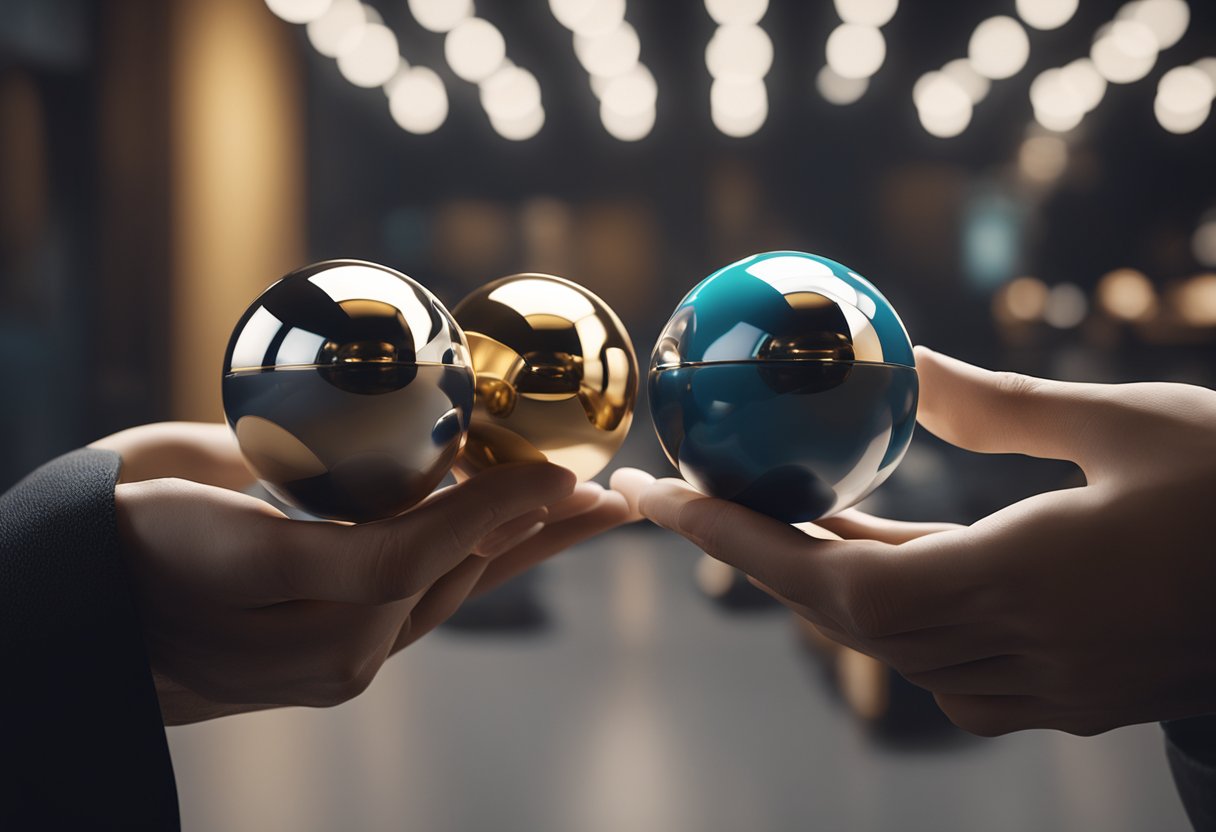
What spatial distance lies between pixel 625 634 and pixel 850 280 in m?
1.51

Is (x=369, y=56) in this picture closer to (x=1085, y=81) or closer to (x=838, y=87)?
(x=838, y=87)

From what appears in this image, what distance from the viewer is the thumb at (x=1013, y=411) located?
1.51ft

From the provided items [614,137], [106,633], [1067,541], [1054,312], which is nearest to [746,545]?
[1067,541]

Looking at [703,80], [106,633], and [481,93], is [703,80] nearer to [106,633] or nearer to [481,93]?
[481,93]

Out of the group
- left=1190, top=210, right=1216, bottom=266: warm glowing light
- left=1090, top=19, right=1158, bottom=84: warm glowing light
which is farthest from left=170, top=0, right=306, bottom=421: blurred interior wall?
left=1190, top=210, right=1216, bottom=266: warm glowing light

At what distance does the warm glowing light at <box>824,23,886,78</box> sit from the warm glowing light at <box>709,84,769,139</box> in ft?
0.73

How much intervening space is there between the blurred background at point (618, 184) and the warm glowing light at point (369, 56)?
1cm

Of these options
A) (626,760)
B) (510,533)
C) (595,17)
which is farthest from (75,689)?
(595,17)

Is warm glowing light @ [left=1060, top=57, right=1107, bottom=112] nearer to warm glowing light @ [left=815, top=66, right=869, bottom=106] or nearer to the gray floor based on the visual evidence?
warm glowing light @ [left=815, top=66, right=869, bottom=106]

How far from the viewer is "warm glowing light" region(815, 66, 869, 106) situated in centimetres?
243

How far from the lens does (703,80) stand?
241 cm

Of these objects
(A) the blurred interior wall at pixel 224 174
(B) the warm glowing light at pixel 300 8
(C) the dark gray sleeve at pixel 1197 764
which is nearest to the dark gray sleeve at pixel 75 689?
(C) the dark gray sleeve at pixel 1197 764

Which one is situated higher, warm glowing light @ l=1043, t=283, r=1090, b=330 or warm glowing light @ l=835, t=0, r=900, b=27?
warm glowing light @ l=835, t=0, r=900, b=27

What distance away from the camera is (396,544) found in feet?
1.43
